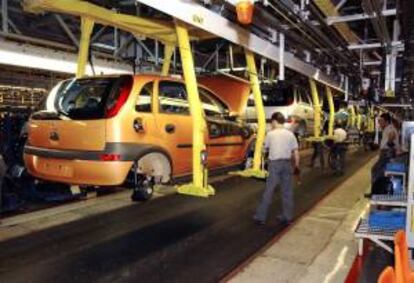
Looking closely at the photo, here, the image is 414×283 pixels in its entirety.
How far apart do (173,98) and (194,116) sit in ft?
1.41

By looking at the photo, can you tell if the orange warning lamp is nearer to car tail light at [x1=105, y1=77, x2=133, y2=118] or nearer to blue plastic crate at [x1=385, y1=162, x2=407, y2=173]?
car tail light at [x1=105, y1=77, x2=133, y2=118]

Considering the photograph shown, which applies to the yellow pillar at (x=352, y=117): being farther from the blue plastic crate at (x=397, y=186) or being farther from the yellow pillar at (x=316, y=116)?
the blue plastic crate at (x=397, y=186)

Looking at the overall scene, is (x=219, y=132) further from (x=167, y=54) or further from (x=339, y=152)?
(x=339, y=152)

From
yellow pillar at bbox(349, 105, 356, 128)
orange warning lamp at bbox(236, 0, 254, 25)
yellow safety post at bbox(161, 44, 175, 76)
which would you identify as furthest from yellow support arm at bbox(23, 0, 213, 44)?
yellow pillar at bbox(349, 105, 356, 128)

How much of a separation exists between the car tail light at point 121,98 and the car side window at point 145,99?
0.57ft

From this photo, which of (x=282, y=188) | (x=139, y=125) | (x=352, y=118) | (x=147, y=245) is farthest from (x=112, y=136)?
(x=352, y=118)

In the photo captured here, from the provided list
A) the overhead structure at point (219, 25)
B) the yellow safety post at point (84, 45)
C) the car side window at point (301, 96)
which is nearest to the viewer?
the overhead structure at point (219, 25)

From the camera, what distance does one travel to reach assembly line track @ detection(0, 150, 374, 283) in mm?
4082

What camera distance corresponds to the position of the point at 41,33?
10.1 m

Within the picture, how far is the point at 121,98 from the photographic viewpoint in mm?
5777

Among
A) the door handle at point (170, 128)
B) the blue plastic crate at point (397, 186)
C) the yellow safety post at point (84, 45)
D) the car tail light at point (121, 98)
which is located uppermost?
the yellow safety post at point (84, 45)

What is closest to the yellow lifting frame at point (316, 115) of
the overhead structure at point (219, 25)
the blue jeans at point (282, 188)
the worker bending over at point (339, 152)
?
the worker bending over at point (339, 152)

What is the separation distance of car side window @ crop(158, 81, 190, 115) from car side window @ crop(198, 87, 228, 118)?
567 millimetres

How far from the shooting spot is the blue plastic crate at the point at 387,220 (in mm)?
4430
